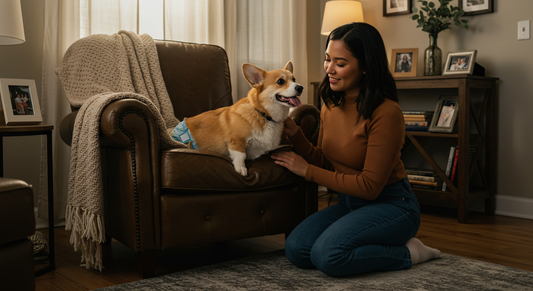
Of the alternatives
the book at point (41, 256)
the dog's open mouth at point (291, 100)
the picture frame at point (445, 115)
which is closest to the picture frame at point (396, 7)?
the picture frame at point (445, 115)

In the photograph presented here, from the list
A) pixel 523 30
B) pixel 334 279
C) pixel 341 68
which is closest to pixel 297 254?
pixel 334 279

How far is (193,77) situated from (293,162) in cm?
101

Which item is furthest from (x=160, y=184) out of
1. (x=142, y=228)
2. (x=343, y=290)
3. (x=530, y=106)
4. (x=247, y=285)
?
(x=530, y=106)

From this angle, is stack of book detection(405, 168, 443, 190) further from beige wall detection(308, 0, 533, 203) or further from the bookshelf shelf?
beige wall detection(308, 0, 533, 203)

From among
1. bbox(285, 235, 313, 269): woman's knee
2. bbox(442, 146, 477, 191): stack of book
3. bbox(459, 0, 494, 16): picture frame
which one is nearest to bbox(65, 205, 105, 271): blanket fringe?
bbox(285, 235, 313, 269): woman's knee

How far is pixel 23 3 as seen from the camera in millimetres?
2529

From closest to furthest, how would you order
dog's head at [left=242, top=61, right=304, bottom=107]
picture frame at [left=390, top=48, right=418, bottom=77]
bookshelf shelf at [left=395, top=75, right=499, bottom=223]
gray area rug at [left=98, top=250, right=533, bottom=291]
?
gray area rug at [left=98, top=250, right=533, bottom=291] → dog's head at [left=242, top=61, right=304, bottom=107] → bookshelf shelf at [left=395, top=75, right=499, bottom=223] → picture frame at [left=390, top=48, right=418, bottom=77]

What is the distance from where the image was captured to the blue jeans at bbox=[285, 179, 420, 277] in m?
1.60

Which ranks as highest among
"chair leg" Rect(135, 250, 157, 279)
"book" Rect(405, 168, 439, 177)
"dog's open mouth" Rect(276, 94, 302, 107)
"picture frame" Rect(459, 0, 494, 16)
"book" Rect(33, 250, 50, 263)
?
"picture frame" Rect(459, 0, 494, 16)

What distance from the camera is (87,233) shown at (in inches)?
67.0

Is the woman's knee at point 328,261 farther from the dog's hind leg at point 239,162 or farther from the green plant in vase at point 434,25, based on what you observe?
the green plant in vase at point 434,25

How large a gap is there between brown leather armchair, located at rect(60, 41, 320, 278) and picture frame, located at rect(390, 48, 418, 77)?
157 cm

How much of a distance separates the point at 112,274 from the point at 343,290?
897 mm

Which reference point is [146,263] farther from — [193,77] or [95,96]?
[193,77]
